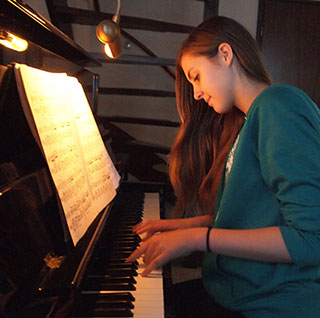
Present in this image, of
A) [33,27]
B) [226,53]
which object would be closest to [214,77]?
[226,53]

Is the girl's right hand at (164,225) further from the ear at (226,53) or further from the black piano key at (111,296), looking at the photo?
the ear at (226,53)

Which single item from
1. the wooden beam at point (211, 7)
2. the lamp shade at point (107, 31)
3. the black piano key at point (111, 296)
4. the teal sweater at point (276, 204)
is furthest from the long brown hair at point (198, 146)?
the wooden beam at point (211, 7)

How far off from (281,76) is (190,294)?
10.9 feet

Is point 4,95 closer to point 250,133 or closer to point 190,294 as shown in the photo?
point 250,133

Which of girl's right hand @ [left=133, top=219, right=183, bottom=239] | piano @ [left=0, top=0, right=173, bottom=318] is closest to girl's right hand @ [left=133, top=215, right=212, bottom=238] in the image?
girl's right hand @ [left=133, top=219, right=183, bottom=239]

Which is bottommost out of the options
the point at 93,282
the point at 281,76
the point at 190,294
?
the point at 190,294

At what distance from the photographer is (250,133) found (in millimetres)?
903

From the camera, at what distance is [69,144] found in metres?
0.89

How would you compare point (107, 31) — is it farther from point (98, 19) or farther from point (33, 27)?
point (98, 19)

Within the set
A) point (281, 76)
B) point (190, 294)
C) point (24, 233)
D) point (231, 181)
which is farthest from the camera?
point (281, 76)

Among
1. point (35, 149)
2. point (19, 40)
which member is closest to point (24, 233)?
point (35, 149)

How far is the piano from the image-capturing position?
0.64 m

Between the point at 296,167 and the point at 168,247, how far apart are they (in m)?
0.38

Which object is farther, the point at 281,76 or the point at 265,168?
the point at 281,76
